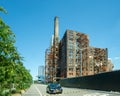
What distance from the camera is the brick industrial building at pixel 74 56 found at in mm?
157250

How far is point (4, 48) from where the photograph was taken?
1680 centimetres

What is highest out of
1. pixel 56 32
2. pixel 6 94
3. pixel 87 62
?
pixel 56 32

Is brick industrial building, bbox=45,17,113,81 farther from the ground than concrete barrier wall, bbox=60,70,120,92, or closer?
farther from the ground

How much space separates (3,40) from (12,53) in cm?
199

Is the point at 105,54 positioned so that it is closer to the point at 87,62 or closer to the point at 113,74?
the point at 87,62

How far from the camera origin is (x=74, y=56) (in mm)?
158500

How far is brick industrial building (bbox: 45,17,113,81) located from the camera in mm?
157250

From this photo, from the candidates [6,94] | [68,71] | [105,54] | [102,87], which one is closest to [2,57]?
[6,94]

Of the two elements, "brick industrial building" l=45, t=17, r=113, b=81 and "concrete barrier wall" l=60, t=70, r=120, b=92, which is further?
"brick industrial building" l=45, t=17, r=113, b=81

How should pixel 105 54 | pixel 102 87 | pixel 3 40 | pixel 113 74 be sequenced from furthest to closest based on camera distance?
1. pixel 105 54
2. pixel 102 87
3. pixel 113 74
4. pixel 3 40

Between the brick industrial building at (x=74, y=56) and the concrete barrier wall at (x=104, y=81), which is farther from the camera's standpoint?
the brick industrial building at (x=74, y=56)

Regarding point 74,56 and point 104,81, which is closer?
point 104,81

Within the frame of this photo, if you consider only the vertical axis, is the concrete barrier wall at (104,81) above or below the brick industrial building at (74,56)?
below

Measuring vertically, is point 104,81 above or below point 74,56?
below
